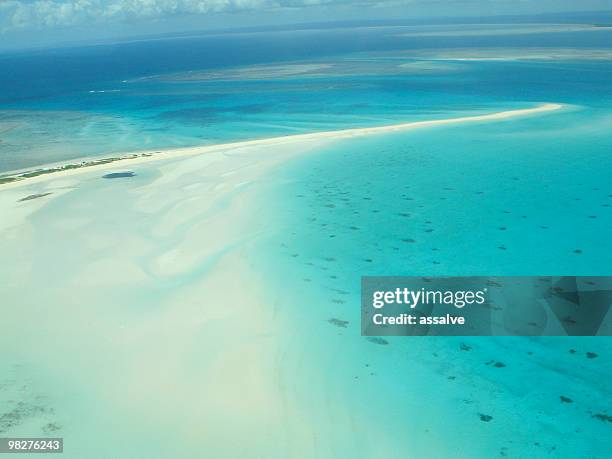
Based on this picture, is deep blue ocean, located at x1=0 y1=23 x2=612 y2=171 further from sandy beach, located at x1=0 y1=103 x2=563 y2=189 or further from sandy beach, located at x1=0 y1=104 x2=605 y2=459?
sandy beach, located at x1=0 y1=104 x2=605 y2=459

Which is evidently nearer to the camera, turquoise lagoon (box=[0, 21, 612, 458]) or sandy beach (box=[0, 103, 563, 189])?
turquoise lagoon (box=[0, 21, 612, 458])

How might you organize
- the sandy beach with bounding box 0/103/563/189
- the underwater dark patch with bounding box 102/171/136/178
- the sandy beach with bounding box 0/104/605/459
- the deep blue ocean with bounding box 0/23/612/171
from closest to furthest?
1. the sandy beach with bounding box 0/104/605/459
2. the underwater dark patch with bounding box 102/171/136/178
3. the sandy beach with bounding box 0/103/563/189
4. the deep blue ocean with bounding box 0/23/612/171

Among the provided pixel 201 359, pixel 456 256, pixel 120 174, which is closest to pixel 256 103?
pixel 120 174

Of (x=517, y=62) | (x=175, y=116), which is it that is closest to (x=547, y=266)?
(x=175, y=116)

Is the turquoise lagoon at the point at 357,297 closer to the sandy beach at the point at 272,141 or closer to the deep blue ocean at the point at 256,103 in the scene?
the sandy beach at the point at 272,141

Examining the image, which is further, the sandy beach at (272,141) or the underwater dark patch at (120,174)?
the sandy beach at (272,141)

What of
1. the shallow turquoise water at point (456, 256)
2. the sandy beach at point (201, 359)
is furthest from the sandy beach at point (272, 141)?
the sandy beach at point (201, 359)

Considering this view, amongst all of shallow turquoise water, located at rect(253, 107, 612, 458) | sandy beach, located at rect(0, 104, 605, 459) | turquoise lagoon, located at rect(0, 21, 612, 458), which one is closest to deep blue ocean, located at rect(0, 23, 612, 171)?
turquoise lagoon, located at rect(0, 21, 612, 458)

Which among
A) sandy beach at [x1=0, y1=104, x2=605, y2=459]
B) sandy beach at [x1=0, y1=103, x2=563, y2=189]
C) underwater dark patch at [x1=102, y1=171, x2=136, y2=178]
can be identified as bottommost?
sandy beach at [x1=0, y1=104, x2=605, y2=459]
